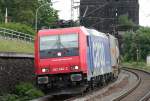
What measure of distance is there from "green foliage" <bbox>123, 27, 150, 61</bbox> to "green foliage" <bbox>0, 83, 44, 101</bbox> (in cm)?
6616

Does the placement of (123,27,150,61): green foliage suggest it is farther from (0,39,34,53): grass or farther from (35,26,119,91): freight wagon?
(35,26,119,91): freight wagon

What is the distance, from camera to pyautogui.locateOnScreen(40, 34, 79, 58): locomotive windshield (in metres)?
26.3

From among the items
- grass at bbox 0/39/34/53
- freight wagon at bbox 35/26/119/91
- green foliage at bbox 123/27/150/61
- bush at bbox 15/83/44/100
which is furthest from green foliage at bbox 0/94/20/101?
green foliage at bbox 123/27/150/61

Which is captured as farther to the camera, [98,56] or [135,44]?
[135,44]

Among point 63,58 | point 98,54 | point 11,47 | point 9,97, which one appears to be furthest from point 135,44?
point 9,97

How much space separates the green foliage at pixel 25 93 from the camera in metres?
24.6

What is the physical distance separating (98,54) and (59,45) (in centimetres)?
470

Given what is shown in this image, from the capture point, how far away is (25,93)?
25.9 metres

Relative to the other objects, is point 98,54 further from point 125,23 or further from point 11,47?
point 125,23

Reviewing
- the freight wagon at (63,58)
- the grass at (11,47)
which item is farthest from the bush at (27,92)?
the grass at (11,47)

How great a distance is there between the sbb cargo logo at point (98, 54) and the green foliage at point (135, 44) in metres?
59.7

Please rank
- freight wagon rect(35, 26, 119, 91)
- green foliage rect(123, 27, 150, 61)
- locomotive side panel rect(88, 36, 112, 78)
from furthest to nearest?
green foliage rect(123, 27, 150, 61) < locomotive side panel rect(88, 36, 112, 78) < freight wagon rect(35, 26, 119, 91)

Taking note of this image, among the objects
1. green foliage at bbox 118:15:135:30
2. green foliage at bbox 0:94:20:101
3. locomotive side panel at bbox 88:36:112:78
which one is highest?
green foliage at bbox 118:15:135:30

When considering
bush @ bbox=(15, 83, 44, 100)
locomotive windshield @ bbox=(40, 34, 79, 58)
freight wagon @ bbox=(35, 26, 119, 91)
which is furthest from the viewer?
locomotive windshield @ bbox=(40, 34, 79, 58)
